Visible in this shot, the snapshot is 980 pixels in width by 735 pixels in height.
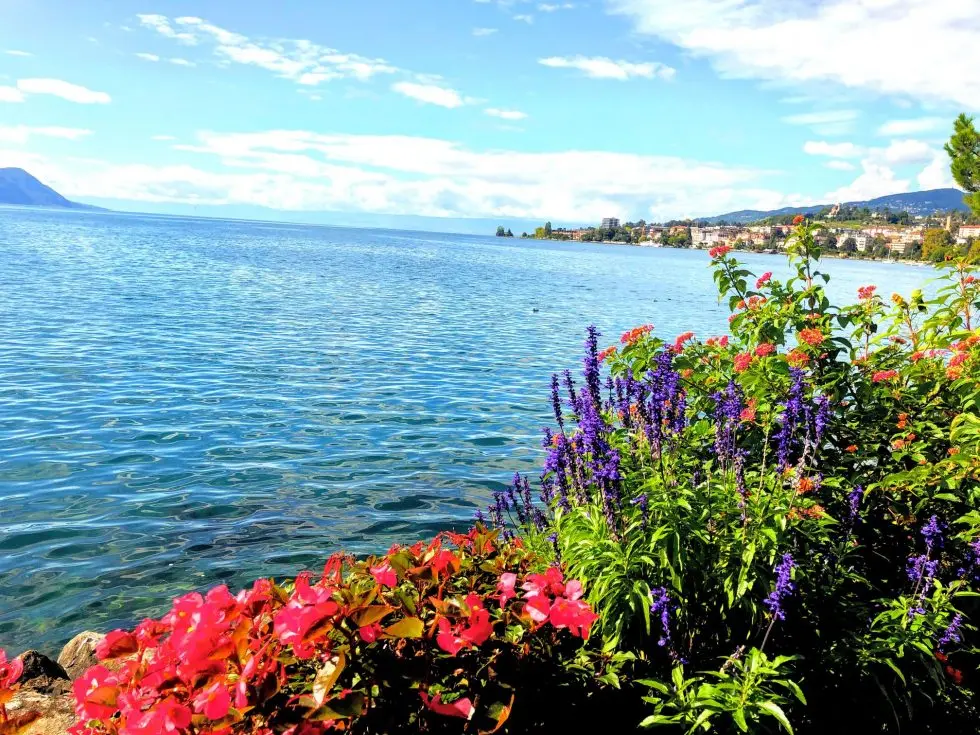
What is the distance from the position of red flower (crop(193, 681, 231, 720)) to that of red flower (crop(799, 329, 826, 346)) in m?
5.08

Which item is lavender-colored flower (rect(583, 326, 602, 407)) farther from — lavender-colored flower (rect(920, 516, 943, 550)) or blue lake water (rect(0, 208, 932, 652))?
blue lake water (rect(0, 208, 932, 652))

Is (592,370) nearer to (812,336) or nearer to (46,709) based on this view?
(812,336)

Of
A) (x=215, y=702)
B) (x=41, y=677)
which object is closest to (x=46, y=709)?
(x=41, y=677)

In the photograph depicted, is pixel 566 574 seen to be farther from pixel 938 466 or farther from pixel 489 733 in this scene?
pixel 938 466

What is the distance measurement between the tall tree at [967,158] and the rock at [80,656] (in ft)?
75.9

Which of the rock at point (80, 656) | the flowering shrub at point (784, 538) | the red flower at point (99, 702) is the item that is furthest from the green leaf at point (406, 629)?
the rock at point (80, 656)

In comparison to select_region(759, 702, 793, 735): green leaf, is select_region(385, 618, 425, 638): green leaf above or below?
above

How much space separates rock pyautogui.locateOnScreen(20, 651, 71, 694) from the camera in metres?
4.50

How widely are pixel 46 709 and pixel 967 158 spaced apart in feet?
79.8

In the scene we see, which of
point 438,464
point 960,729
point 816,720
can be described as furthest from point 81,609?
point 960,729

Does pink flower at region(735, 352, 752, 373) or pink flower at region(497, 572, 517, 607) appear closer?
pink flower at region(497, 572, 517, 607)

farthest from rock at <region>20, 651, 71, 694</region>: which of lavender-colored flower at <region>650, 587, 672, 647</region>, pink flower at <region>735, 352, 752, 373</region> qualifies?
pink flower at <region>735, 352, 752, 373</region>

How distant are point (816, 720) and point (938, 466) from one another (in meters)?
2.07

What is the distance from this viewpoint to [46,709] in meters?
4.26
